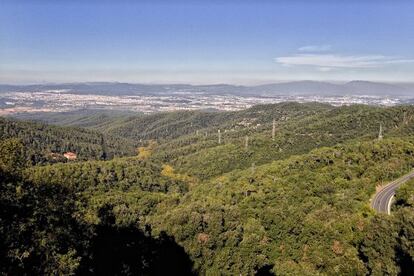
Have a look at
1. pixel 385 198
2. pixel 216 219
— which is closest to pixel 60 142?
pixel 216 219

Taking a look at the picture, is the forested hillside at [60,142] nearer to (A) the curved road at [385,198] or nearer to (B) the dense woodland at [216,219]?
(B) the dense woodland at [216,219]

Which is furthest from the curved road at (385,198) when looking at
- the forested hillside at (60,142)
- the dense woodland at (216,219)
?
the forested hillside at (60,142)

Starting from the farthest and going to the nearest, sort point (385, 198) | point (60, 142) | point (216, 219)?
1. point (60, 142)
2. point (385, 198)
3. point (216, 219)

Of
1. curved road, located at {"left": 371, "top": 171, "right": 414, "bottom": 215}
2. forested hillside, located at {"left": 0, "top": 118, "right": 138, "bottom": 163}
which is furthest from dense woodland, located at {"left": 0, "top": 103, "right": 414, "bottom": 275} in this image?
forested hillside, located at {"left": 0, "top": 118, "right": 138, "bottom": 163}

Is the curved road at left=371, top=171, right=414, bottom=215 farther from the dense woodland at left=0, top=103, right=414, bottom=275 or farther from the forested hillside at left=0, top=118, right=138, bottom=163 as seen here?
the forested hillside at left=0, top=118, right=138, bottom=163

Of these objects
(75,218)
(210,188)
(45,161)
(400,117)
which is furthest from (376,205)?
(45,161)

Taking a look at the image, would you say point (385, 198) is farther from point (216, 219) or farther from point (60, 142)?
point (60, 142)

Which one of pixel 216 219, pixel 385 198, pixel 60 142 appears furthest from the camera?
pixel 60 142

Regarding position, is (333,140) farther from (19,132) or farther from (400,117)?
(19,132)

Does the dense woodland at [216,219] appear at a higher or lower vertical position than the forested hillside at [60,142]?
higher
